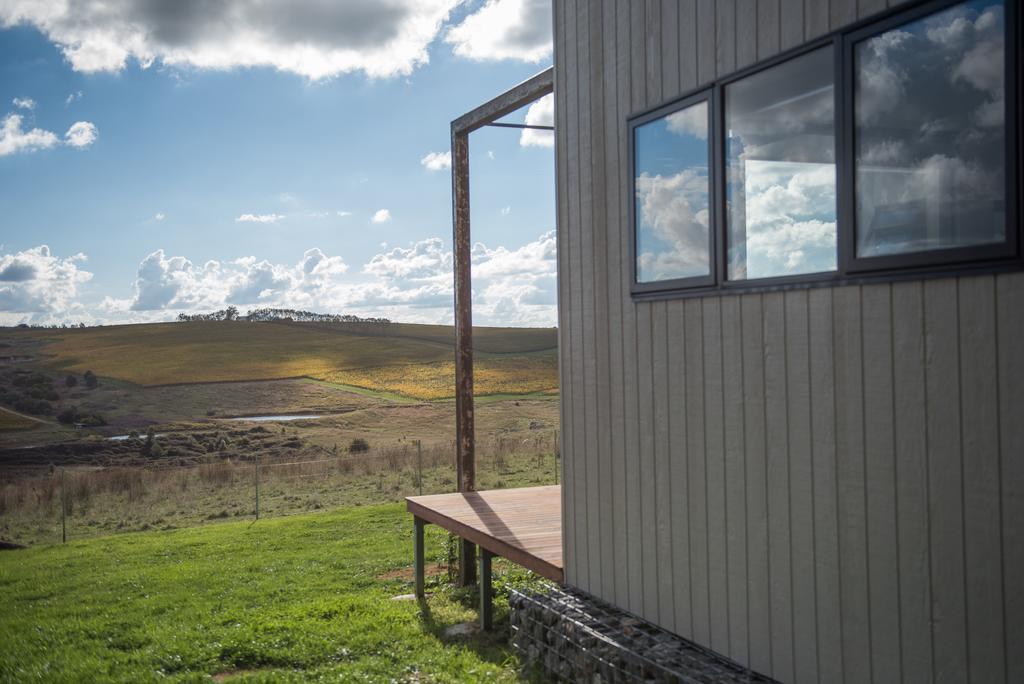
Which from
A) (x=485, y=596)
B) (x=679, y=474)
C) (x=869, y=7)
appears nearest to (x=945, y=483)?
(x=679, y=474)

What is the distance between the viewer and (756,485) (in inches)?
143

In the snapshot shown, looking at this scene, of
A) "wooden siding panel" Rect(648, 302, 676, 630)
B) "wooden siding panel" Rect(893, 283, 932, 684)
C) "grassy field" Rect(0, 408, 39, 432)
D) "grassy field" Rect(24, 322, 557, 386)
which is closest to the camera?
"wooden siding panel" Rect(893, 283, 932, 684)

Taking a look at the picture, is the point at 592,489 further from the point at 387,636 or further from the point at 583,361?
the point at 387,636

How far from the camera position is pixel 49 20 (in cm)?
3544

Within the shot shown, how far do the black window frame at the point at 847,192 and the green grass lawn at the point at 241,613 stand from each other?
2828 millimetres

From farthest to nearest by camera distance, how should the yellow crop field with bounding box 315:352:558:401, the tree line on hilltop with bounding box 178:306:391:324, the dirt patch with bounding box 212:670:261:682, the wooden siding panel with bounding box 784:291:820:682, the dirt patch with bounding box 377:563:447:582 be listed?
the tree line on hilltop with bounding box 178:306:391:324
the yellow crop field with bounding box 315:352:558:401
the dirt patch with bounding box 377:563:447:582
the dirt patch with bounding box 212:670:261:682
the wooden siding panel with bounding box 784:291:820:682

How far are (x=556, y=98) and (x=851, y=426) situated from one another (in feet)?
9.64

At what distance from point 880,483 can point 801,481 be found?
15.2 inches

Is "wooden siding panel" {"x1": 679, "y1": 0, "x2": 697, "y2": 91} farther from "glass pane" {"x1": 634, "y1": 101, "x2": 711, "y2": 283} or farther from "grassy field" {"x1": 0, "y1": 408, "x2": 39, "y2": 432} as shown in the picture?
"grassy field" {"x1": 0, "y1": 408, "x2": 39, "y2": 432}

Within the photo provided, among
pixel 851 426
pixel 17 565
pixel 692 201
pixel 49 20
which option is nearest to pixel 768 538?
pixel 851 426

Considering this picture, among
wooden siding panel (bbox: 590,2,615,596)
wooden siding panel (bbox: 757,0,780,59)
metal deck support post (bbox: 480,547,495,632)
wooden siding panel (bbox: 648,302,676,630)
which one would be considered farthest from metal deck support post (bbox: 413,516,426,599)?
wooden siding panel (bbox: 757,0,780,59)

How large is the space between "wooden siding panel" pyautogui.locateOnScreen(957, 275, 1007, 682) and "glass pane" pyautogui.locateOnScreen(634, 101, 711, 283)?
1.32 metres

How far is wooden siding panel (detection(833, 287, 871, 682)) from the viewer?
311 cm

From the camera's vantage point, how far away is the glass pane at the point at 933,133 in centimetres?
265
